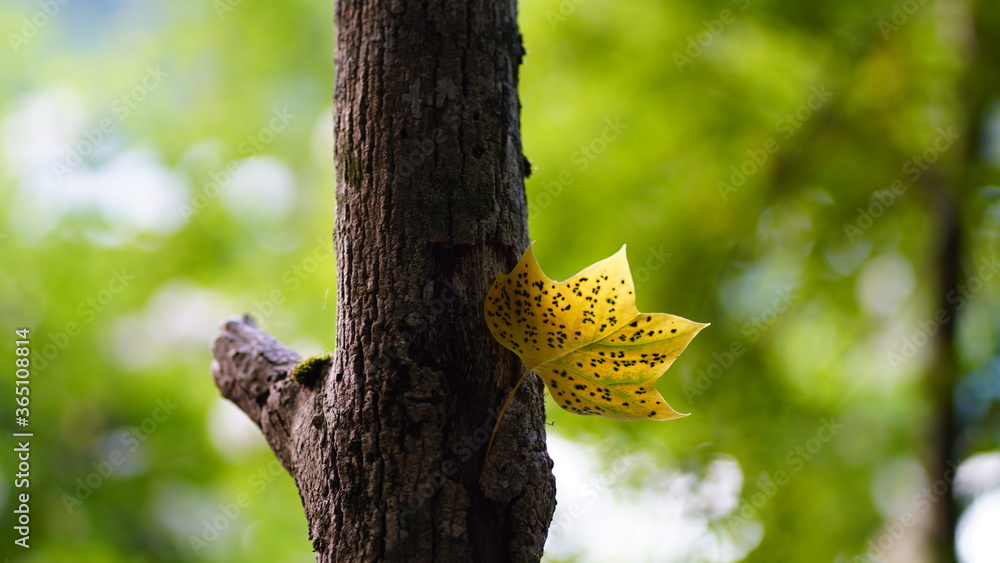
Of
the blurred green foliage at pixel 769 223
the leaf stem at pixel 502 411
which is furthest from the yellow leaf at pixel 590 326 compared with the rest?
the blurred green foliage at pixel 769 223

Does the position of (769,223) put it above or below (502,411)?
above

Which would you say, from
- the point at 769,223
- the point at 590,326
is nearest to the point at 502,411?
the point at 590,326

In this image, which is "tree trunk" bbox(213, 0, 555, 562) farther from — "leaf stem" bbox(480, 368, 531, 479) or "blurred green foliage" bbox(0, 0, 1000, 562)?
"blurred green foliage" bbox(0, 0, 1000, 562)

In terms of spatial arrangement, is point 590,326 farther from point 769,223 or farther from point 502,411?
point 769,223

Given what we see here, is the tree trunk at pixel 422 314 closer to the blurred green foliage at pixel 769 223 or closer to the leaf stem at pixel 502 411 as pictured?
the leaf stem at pixel 502 411

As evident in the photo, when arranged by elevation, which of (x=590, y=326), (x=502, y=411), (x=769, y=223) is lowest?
(x=502, y=411)

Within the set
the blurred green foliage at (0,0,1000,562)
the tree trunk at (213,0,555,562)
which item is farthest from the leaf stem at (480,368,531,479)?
the blurred green foliage at (0,0,1000,562)

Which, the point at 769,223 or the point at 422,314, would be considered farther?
the point at 769,223
